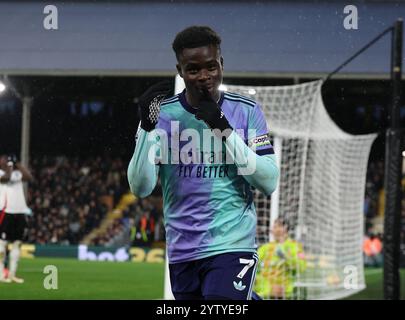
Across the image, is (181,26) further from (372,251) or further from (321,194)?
(372,251)

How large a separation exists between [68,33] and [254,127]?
9792 mm

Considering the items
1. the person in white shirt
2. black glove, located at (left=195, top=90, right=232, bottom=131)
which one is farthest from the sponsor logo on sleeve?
the person in white shirt

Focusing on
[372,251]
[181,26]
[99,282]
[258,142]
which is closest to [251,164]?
[258,142]

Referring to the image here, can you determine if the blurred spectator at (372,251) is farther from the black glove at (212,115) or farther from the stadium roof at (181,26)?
the black glove at (212,115)

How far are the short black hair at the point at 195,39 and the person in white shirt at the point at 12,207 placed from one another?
17.7ft

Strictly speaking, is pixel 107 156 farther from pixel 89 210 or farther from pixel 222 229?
pixel 222 229

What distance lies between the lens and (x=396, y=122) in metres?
6.69

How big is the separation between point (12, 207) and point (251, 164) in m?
6.97

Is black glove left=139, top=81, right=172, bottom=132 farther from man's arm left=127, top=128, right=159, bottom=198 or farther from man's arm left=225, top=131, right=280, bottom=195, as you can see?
man's arm left=225, top=131, right=280, bottom=195

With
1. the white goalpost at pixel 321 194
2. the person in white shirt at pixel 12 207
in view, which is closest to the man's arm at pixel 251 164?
the person in white shirt at pixel 12 207

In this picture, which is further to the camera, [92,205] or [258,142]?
[92,205]

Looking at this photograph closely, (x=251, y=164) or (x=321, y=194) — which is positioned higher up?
(x=251, y=164)

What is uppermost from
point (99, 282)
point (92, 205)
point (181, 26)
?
point (181, 26)

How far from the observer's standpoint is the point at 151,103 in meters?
3.01
